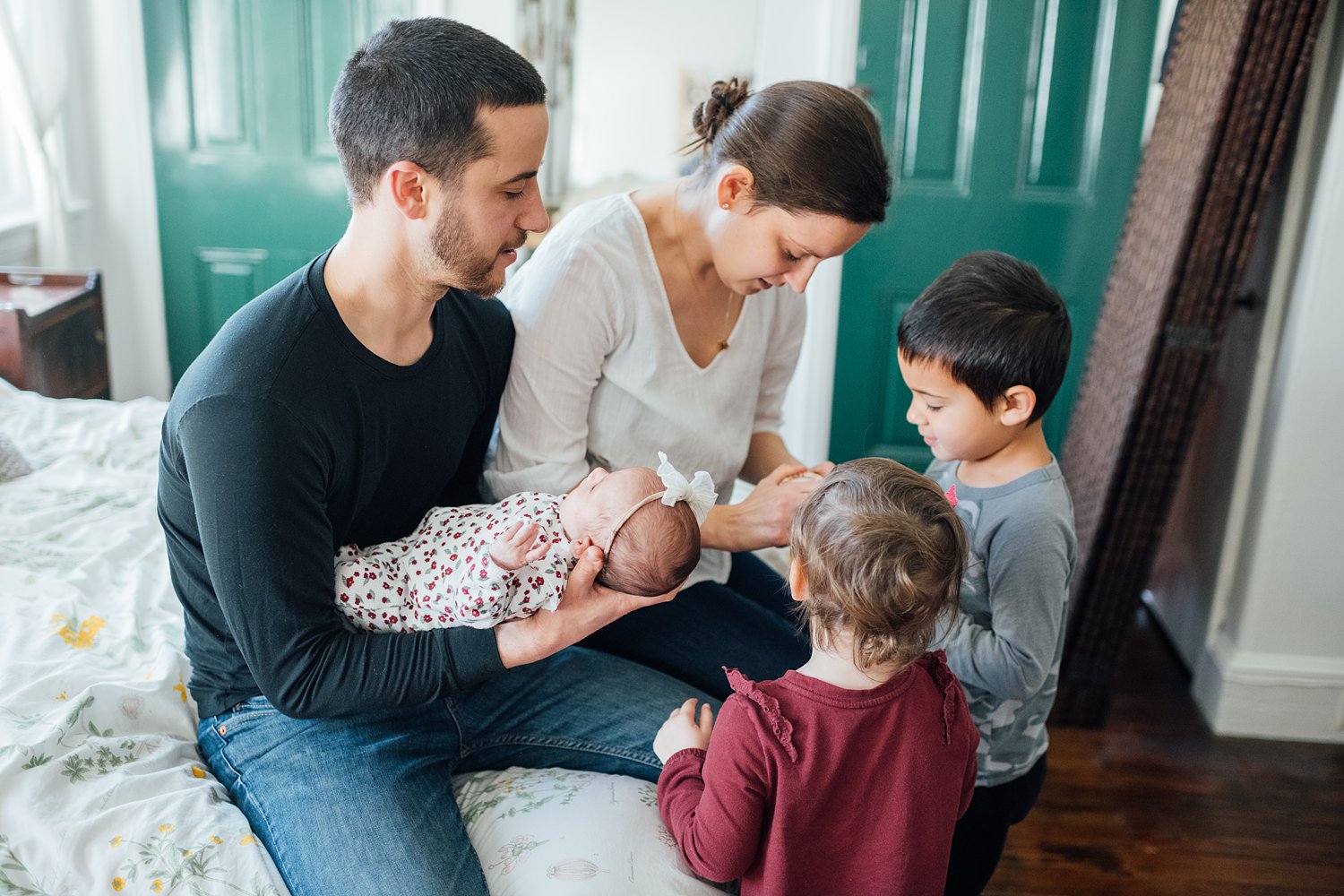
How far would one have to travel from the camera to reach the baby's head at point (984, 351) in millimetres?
1473

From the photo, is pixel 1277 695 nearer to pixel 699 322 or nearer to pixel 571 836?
pixel 699 322

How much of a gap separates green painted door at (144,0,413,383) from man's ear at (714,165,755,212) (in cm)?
264

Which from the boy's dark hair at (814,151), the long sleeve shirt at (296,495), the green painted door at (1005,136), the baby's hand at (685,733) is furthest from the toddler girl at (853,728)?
the green painted door at (1005,136)

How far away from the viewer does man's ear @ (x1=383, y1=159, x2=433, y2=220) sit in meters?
1.29

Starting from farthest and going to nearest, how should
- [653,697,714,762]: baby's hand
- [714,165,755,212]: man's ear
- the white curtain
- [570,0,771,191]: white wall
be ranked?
[570,0,771,191]: white wall
the white curtain
[714,165,755,212]: man's ear
[653,697,714,762]: baby's hand

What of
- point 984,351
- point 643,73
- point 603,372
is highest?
point 643,73

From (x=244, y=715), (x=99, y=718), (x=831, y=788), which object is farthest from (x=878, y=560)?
(x=99, y=718)

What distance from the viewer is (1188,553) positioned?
2.94 m

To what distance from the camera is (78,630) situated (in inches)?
63.3

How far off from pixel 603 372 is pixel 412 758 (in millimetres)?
654

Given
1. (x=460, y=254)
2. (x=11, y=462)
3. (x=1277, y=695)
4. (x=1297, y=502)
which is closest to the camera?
(x=460, y=254)

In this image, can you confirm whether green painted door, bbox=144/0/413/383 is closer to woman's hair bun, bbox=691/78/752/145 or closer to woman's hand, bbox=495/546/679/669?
woman's hair bun, bbox=691/78/752/145

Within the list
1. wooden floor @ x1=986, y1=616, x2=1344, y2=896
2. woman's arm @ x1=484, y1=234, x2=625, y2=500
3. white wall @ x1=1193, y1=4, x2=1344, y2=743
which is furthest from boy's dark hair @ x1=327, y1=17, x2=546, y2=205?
white wall @ x1=1193, y1=4, x2=1344, y2=743

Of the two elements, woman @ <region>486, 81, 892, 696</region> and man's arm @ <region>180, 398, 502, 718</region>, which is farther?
woman @ <region>486, 81, 892, 696</region>
